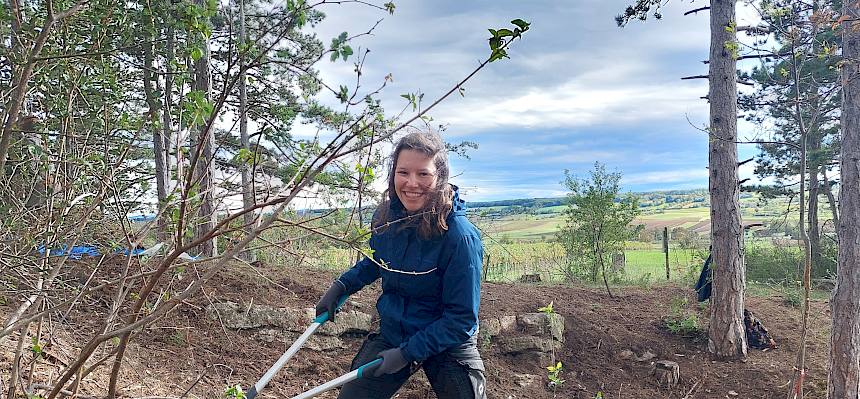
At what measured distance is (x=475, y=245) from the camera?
2836 millimetres

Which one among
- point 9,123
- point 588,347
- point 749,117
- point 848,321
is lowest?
point 588,347

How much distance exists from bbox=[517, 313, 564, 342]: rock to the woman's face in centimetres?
392

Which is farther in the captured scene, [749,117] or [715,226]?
[749,117]

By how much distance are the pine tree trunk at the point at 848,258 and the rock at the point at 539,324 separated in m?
2.49

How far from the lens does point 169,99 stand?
274 cm

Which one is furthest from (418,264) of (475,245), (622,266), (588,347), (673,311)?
(622,266)

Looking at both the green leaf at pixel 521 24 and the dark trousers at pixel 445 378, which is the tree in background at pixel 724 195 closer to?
the dark trousers at pixel 445 378

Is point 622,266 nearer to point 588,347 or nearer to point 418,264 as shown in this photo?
point 588,347

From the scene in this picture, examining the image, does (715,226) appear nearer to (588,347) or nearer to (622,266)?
(588,347)

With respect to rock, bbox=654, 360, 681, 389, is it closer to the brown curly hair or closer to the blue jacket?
the blue jacket

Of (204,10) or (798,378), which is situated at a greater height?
(204,10)

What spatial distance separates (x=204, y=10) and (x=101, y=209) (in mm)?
1379

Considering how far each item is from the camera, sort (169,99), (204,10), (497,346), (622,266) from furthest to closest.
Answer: (622,266) < (497,346) < (169,99) < (204,10)

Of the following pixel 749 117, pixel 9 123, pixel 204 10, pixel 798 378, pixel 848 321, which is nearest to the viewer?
pixel 204 10
